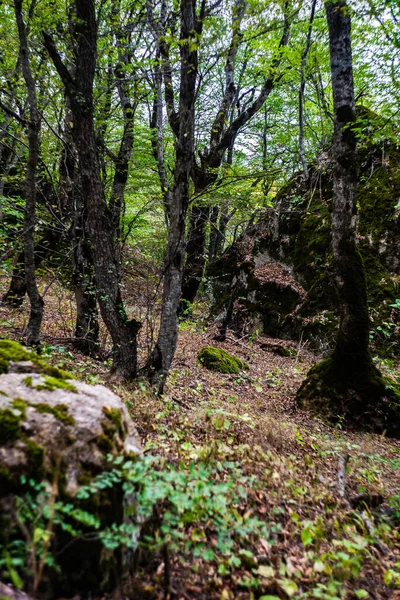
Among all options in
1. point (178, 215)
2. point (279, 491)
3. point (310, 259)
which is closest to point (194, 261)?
point (310, 259)

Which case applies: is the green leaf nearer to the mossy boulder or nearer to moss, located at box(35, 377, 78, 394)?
moss, located at box(35, 377, 78, 394)

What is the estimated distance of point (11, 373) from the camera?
229 cm

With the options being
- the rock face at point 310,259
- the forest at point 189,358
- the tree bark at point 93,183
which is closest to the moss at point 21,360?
the forest at point 189,358

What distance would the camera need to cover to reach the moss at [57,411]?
185 cm

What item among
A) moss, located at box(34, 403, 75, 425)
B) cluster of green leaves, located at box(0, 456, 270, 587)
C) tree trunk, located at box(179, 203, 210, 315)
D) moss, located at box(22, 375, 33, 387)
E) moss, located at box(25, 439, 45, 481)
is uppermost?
tree trunk, located at box(179, 203, 210, 315)

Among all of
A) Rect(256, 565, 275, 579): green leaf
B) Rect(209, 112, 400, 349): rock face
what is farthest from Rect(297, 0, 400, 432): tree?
Rect(256, 565, 275, 579): green leaf

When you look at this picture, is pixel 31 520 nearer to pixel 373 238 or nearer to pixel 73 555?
pixel 73 555

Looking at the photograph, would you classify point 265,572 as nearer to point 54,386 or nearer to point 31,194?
point 54,386

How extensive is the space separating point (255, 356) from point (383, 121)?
234 inches

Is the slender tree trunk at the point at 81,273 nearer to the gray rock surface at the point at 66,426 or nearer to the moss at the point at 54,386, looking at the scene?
the moss at the point at 54,386

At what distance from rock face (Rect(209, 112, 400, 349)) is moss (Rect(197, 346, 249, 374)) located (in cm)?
266

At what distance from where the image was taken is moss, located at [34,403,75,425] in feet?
6.06

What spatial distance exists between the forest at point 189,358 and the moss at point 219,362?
3.8 inches

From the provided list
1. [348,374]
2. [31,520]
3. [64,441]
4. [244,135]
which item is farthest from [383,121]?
[244,135]
